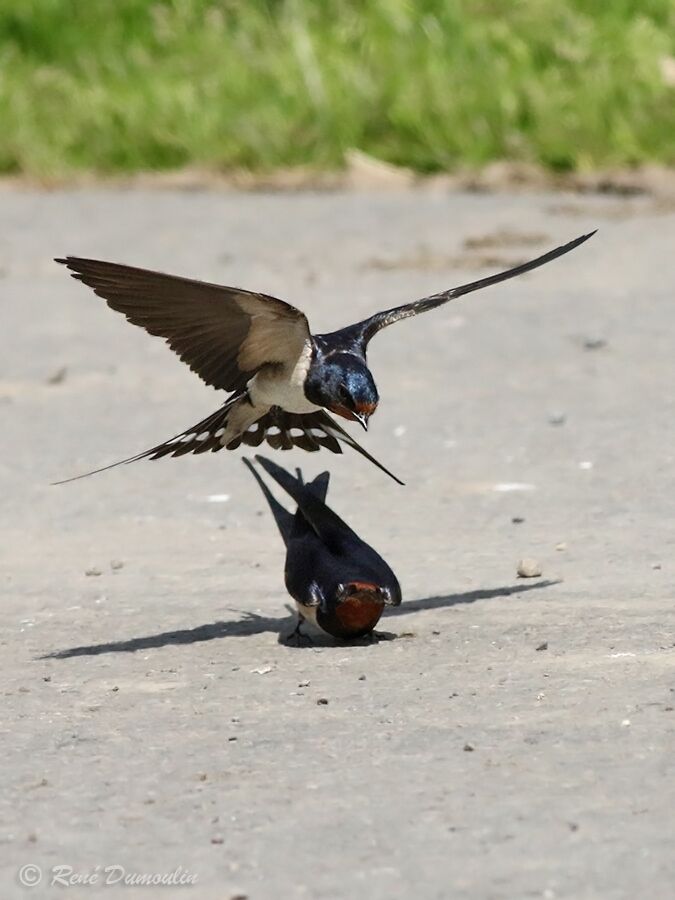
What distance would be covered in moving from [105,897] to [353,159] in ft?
34.1

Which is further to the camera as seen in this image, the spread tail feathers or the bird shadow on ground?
the spread tail feathers

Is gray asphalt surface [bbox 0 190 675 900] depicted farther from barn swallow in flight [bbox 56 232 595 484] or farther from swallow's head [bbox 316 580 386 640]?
barn swallow in flight [bbox 56 232 595 484]

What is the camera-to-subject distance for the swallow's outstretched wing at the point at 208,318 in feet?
15.7

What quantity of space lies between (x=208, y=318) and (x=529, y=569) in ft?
3.82

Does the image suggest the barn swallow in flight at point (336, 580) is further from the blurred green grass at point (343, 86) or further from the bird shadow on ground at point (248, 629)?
the blurred green grass at point (343, 86)

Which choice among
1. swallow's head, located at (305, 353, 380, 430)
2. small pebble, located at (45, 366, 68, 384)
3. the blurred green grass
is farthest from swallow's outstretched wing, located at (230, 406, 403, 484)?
the blurred green grass

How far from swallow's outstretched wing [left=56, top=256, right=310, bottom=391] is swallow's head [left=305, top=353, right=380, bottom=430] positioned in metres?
0.09

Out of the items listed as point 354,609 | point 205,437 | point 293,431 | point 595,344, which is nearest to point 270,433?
point 293,431

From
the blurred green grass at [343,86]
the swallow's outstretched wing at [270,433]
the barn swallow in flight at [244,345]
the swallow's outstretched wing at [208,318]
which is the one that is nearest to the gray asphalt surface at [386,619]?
the swallow's outstretched wing at [270,433]

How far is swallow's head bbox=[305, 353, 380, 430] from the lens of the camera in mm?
4809

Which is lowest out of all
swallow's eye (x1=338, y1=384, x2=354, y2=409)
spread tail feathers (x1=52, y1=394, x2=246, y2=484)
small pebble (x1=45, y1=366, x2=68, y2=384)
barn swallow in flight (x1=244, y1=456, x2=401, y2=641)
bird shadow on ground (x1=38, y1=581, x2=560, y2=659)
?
bird shadow on ground (x1=38, y1=581, x2=560, y2=659)

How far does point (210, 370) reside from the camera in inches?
199

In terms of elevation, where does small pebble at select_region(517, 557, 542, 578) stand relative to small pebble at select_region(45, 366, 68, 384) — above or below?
below

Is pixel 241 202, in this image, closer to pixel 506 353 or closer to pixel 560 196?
pixel 560 196
